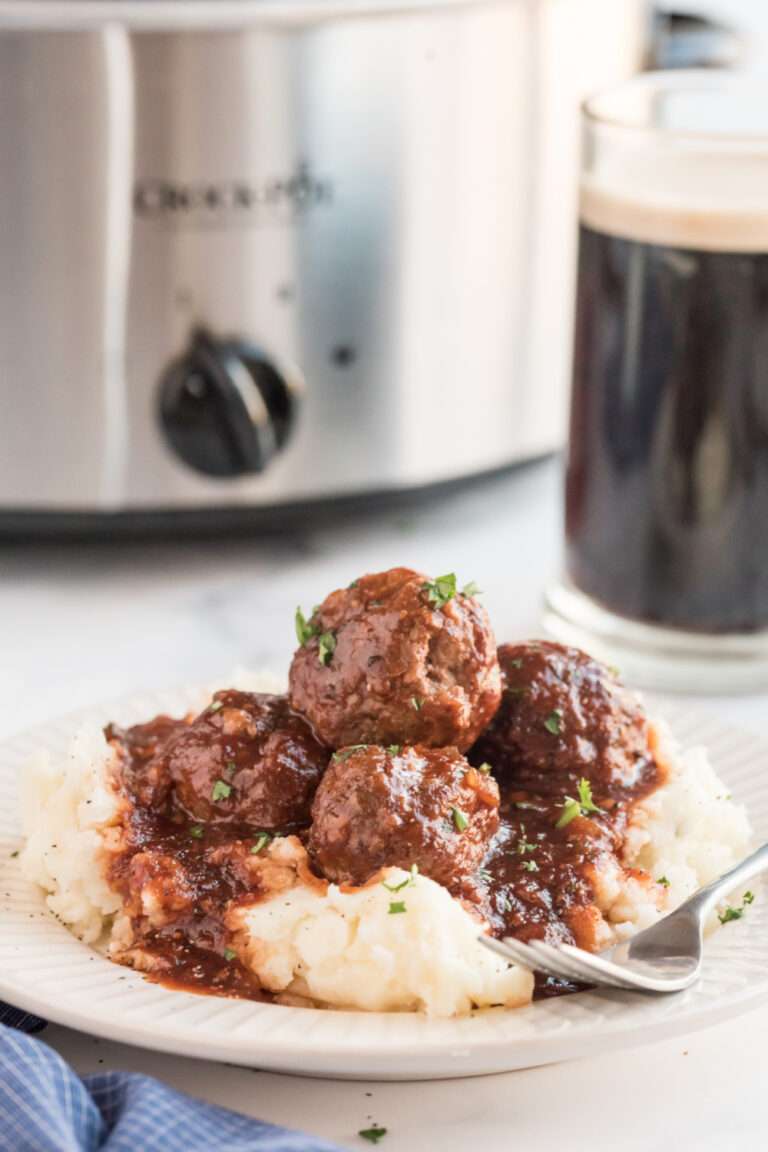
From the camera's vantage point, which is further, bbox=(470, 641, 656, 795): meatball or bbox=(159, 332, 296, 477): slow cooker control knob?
bbox=(159, 332, 296, 477): slow cooker control knob

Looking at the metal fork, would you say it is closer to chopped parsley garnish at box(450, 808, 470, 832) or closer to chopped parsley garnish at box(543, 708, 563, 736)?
chopped parsley garnish at box(450, 808, 470, 832)

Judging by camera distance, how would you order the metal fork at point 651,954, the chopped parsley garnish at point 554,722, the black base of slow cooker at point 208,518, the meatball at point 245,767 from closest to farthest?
the metal fork at point 651,954 → the meatball at point 245,767 → the chopped parsley garnish at point 554,722 → the black base of slow cooker at point 208,518

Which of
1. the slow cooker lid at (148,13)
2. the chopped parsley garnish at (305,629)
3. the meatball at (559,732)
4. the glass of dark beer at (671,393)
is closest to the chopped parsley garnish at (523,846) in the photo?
the meatball at (559,732)

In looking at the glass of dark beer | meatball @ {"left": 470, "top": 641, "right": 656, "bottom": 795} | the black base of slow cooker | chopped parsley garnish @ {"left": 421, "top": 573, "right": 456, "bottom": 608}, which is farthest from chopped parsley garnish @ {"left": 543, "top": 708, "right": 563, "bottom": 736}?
the black base of slow cooker

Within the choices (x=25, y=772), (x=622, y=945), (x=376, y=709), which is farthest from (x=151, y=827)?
(x=622, y=945)

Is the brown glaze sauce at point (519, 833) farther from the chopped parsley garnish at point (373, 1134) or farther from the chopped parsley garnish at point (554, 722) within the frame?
the chopped parsley garnish at point (373, 1134)

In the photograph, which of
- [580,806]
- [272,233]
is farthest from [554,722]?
[272,233]

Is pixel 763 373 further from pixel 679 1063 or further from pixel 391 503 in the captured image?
pixel 679 1063
